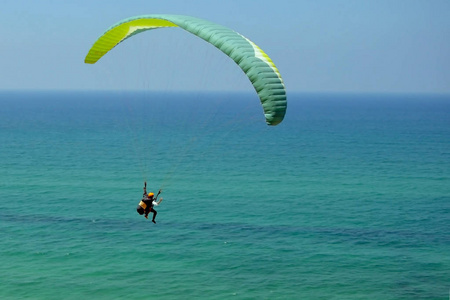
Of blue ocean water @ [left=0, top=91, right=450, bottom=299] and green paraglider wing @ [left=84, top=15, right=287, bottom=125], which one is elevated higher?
green paraglider wing @ [left=84, top=15, right=287, bottom=125]

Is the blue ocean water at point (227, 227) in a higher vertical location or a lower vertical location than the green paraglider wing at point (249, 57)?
lower

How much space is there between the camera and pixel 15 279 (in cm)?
3659

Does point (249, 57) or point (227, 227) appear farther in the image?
point (227, 227)

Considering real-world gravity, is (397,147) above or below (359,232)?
above

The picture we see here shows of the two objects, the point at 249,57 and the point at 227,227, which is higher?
the point at 249,57

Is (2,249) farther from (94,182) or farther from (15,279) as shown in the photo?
(94,182)

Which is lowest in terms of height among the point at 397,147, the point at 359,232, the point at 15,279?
the point at 15,279

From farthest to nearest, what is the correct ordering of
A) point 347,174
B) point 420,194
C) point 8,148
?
point 8,148 → point 347,174 → point 420,194

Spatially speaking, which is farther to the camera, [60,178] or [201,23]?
[60,178]

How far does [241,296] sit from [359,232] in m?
16.0

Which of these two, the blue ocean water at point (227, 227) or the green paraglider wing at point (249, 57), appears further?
the blue ocean water at point (227, 227)

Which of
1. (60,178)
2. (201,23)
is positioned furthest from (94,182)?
(201,23)

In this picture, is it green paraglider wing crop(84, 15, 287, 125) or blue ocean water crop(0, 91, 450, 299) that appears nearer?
green paraglider wing crop(84, 15, 287, 125)

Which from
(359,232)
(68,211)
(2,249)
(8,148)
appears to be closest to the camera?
(2,249)
